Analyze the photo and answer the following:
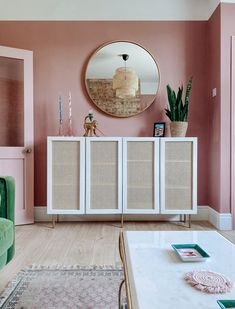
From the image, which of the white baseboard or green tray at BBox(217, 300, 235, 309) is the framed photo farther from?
green tray at BBox(217, 300, 235, 309)

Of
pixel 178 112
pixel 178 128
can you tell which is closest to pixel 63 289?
pixel 178 128

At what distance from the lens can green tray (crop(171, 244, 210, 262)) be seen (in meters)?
1.06

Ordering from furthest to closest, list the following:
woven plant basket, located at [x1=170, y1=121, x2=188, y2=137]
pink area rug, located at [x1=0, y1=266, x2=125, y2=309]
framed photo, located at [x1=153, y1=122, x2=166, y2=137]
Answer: framed photo, located at [x1=153, y1=122, x2=166, y2=137] < woven plant basket, located at [x1=170, y1=121, x2=188, y2=137] < pink area rug, located at [x1=0, y1=266, x2=125, y2=309]

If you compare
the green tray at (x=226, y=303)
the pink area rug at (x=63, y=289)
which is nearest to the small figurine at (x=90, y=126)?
the pink area rug at (x=63, y=289)

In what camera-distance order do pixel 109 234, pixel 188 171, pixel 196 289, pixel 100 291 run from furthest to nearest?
pixel 188 171
pixel 109 234
pixel 100 291
pixel 196 289

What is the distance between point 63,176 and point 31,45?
5.33 feet

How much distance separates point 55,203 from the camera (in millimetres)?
2930

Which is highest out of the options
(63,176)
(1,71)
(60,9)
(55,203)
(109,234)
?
(60,9)

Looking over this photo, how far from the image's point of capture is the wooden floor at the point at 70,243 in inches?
80.0

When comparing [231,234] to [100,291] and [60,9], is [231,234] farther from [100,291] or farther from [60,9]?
[60,9]

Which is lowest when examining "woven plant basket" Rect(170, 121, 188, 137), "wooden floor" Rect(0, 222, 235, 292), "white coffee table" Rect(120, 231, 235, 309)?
"wooden floor" Rect(0, 222, 235, 292)

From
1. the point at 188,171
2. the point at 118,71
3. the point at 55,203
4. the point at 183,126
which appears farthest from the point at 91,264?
the point at 118,71

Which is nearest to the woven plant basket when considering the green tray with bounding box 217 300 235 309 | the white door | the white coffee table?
the white door

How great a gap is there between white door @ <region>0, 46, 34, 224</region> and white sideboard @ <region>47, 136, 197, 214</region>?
0.38 meters
